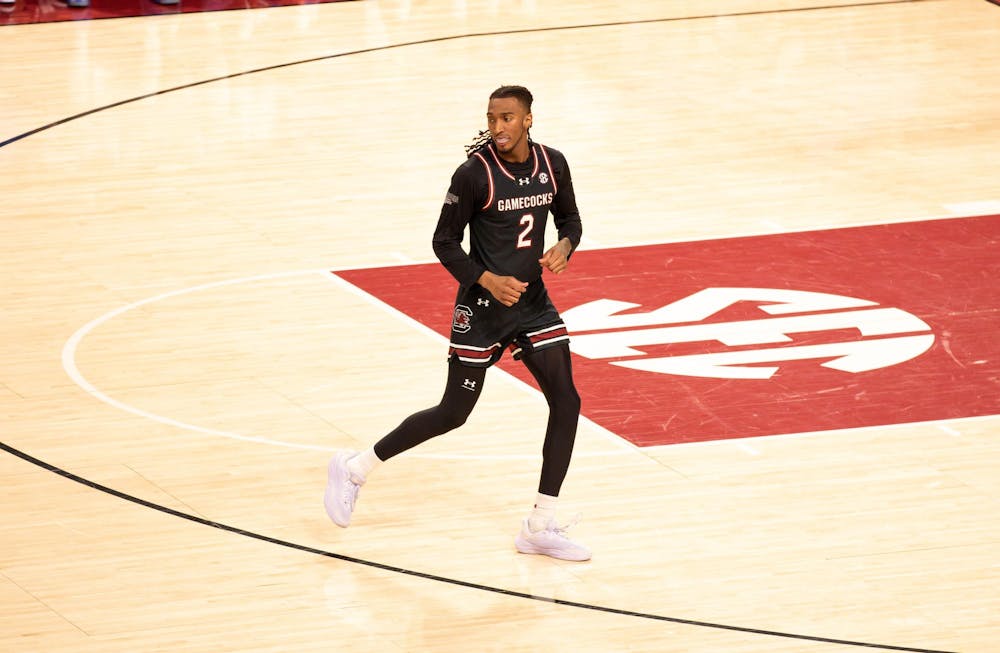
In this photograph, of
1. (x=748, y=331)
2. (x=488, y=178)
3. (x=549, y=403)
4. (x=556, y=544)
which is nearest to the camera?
(x=488, y=178)

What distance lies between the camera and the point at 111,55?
55.7 ft

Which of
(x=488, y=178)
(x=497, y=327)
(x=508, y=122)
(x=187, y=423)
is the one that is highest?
(x=508, y=122)

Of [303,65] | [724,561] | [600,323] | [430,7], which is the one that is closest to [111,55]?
[303,65]

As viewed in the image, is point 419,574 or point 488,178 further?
point 419,574

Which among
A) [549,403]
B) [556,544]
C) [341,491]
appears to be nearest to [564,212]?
[549,403]

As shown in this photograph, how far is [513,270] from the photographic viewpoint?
771 centimetres

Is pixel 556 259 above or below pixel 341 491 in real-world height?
above

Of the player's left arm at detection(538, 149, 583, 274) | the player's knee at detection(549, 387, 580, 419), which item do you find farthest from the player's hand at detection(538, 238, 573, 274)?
the player's knee at detection(549, 387, 580, 419)

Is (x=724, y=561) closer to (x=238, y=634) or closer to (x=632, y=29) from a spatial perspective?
(x=238, y=634)

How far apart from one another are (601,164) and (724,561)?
6.45 meters

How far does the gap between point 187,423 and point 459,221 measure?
7.61 feet

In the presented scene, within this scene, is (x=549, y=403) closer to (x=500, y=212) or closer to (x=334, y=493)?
(x=500, y=212)

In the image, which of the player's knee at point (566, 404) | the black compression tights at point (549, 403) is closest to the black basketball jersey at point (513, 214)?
the black compression tights at point (549, 403)

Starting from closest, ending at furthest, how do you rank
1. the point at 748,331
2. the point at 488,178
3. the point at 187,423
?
the point at 488,178
the point at 187,423
the point at 748,331
